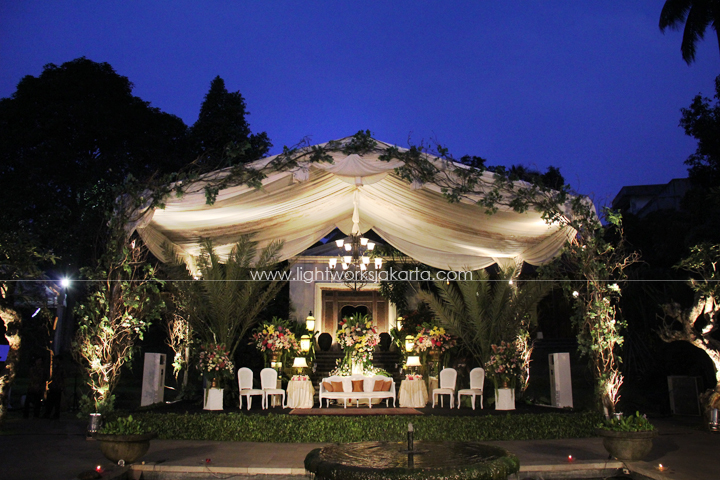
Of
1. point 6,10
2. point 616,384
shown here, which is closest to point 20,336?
point 616,384

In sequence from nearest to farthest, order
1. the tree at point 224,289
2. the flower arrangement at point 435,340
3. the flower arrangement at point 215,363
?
the flower arrangement at point 215,363, the tree at point 224,289, the flower arrangement at point 435,340

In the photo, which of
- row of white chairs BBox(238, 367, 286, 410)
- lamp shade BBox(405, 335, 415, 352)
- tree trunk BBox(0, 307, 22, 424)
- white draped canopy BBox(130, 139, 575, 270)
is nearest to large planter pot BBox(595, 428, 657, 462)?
white draped canopy BBox(130, 139, 575, 270)

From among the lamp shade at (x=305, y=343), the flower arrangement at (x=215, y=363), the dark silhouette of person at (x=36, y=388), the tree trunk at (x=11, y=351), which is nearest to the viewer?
the tree trunk at (x=11, y=351)

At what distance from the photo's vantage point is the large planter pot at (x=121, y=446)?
4.98 meters

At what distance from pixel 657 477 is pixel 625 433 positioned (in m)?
0.50

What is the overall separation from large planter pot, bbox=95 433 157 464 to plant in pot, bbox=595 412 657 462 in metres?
4.57

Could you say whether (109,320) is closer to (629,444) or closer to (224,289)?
(224,289)

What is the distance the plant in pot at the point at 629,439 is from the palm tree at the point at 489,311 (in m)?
3.25

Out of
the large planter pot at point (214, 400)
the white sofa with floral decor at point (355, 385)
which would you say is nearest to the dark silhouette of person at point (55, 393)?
the large planter pot at point (214, 400)

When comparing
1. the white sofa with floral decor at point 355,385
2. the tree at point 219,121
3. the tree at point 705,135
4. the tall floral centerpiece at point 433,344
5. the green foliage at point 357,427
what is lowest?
the green foliage at point 357,427

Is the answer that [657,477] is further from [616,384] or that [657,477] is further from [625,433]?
[616,384]

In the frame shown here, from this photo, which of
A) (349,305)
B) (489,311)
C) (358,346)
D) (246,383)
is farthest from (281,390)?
(349,305)

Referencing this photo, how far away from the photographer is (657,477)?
15.6 ft

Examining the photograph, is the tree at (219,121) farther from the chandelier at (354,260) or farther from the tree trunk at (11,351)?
the tree trunk at (11,351)
